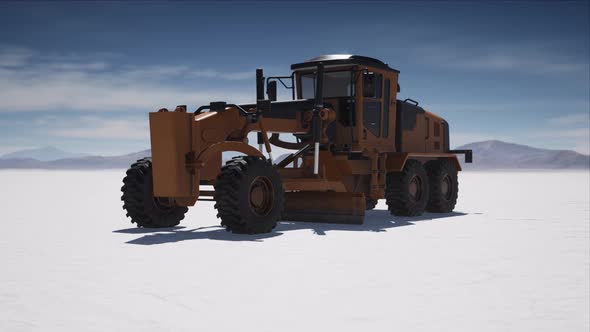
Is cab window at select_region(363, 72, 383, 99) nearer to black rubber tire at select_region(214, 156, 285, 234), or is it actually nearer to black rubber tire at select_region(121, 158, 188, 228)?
black rubber tire at select_region(214, 156, 285, 234)

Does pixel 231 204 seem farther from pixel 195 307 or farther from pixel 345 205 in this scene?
pixel 195 307

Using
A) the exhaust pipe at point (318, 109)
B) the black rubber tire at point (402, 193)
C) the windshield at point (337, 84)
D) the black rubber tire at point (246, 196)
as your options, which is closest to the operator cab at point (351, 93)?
the windshield at point (337, 84)

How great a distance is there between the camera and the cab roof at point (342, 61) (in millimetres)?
16188

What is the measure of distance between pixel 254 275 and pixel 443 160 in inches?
499

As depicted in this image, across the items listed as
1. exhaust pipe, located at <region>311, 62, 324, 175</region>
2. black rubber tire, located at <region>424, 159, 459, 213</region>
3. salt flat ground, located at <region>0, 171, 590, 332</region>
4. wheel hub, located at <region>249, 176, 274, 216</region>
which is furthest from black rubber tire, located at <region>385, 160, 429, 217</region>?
wheel hub, located at <region>249, 176, 274, 216</region>

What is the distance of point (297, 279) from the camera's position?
8023 mm

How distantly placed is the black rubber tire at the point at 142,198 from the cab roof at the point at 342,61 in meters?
4.75

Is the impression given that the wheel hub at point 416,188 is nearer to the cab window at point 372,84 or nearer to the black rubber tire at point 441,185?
the black rubber tire at point 441,185

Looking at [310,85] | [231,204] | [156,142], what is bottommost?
[231,204]

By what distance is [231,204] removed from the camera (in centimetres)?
1247

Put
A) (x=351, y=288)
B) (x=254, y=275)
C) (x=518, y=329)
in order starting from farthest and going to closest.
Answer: (x=254, y=275) → (x=351, y=288) → (x=518, y=329)

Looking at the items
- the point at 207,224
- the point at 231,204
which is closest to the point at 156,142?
the point at 231,204

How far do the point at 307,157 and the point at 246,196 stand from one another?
3.66 m

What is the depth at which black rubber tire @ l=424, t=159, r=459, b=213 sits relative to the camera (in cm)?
1919
